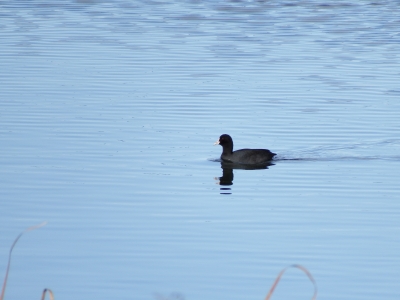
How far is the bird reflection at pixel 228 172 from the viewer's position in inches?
568

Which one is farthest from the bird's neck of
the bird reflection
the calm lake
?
the calm lake

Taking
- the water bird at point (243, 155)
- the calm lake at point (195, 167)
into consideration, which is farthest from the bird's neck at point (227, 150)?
the calm lake at point (195, 167)

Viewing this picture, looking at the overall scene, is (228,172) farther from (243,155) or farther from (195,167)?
(195,167)

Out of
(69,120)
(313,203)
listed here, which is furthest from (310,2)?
(313,203)

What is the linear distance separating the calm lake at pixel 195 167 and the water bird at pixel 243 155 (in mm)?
233

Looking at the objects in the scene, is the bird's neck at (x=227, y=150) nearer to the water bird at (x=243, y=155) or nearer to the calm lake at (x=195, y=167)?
the water bird at (x=243, y=155)

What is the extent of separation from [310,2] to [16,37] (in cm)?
2050

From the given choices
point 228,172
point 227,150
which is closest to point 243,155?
point 228,172

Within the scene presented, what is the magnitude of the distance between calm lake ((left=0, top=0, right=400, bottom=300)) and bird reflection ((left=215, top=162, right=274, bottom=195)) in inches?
2.8

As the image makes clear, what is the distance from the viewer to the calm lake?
32.3ft

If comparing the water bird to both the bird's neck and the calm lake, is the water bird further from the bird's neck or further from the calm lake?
the calm lake

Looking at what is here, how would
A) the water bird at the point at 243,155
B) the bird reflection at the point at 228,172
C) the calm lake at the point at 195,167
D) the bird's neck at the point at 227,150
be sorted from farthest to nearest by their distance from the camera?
the bird's neck at the point at 227,150, the water bird at the point at 243,155, the bird reflection at the point at 228,172, the calm lake at the point at 195,167

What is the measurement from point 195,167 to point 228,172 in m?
0.66

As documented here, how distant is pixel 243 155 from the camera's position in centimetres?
1656
